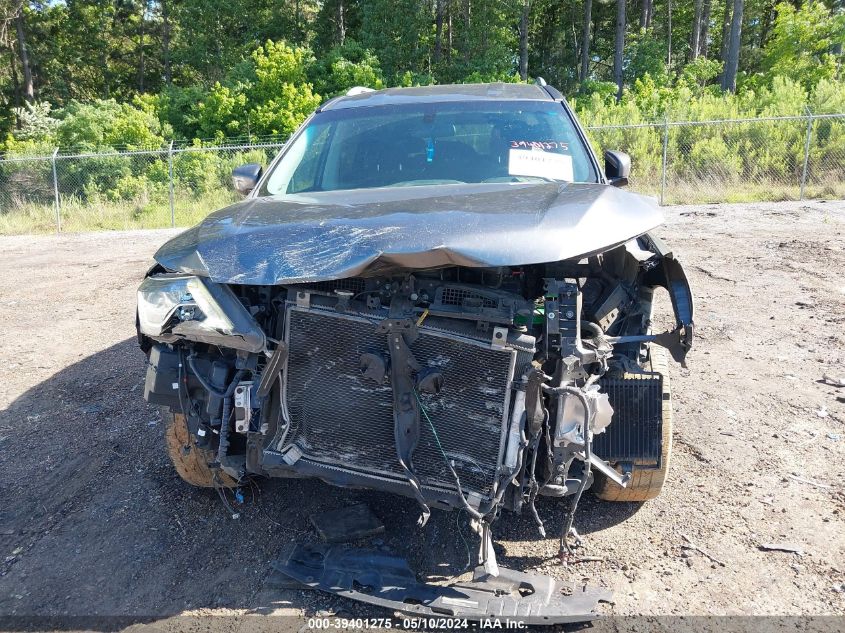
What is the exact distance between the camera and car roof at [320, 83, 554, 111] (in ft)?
14.6

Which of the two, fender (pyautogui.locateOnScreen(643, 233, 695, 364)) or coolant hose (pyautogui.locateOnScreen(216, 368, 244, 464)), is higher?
fender (pyautogui.locateOnScreen(643, 233, 695, 364))

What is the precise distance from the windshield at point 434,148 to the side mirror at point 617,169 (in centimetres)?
27

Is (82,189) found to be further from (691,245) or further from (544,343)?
(544,343)

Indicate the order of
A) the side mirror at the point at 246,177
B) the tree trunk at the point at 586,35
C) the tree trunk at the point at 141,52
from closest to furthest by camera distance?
the side mirror at the point at 246,177 < the tree trunk at the point at 586,35 < the tree trunk at the point at 141,52

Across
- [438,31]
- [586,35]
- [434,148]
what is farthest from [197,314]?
[586,35]

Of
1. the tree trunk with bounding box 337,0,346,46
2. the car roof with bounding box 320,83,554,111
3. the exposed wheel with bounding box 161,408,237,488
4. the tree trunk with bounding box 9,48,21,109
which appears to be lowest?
the exposed wheel with bounding box 161,408,237,488

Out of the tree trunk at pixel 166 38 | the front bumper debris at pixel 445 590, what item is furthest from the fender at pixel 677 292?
the tree trunk at pixel 166 38

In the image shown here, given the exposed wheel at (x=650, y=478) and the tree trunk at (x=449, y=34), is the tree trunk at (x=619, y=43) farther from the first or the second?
the exposed wheel at (x=650, y=478)

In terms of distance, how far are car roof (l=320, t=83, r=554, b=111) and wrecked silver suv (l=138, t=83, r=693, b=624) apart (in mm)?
1431

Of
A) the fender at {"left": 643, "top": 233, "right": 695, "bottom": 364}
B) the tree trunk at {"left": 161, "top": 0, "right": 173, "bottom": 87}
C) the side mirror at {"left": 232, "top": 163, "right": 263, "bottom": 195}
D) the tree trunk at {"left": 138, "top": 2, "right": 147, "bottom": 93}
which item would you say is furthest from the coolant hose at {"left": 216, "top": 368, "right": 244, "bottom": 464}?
the tree trunk at {"left": 138, "top": 2, "right": 147, "bottom": 93}

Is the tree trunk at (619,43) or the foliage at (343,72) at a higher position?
the tree trunk at (619,43)

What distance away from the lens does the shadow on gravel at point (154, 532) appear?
2908 millimetres

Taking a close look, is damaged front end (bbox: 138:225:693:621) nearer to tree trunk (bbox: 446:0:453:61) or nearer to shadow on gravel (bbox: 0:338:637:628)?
shadow on gravel (bbox: 0:338:637:628)

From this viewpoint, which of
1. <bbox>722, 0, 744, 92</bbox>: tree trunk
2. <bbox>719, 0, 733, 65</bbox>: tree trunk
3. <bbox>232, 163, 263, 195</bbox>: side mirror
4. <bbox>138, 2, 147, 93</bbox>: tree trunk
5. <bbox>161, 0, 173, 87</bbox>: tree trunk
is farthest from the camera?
→ <bbox>138, 2, 147, 93</bbox>: tree trunk
